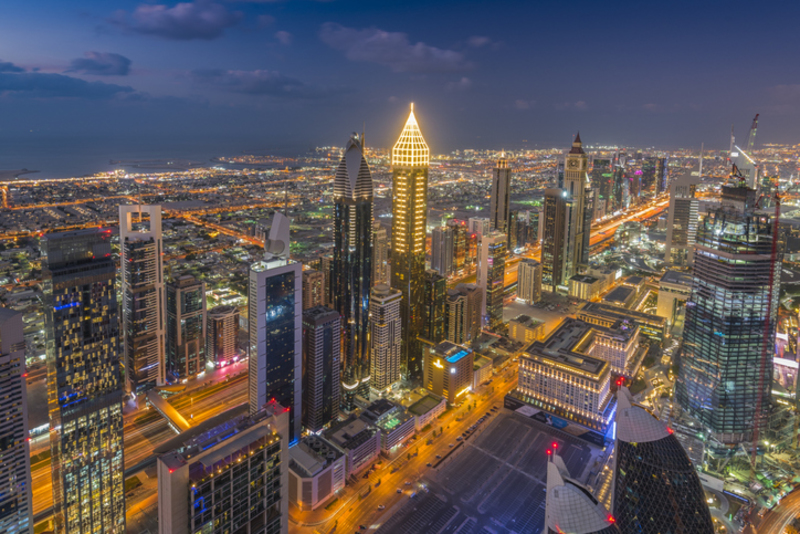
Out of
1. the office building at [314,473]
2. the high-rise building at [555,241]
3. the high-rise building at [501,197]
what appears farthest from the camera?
the high-rise building at [501,197]

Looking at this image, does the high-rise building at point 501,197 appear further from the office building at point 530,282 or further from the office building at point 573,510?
the office building at point 573,510

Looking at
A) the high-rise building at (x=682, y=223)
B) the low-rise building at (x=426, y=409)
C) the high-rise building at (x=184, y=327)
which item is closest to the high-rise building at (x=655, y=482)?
the low-rise building at (x=426, y=409)

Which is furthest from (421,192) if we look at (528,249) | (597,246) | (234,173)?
(234,173)

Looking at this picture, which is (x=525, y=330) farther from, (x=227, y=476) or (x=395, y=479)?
(x=227, y=476)

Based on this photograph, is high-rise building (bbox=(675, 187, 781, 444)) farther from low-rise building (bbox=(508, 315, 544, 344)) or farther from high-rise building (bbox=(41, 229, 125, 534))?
high-rise building (bbox=(41, 229, 125, 534))

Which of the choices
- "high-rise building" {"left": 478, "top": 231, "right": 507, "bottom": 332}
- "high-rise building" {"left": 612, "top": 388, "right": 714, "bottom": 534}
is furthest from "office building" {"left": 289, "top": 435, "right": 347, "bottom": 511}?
"high-rise building" {"left": 478, "top": 231, "right": 507, "bottom": 332}
